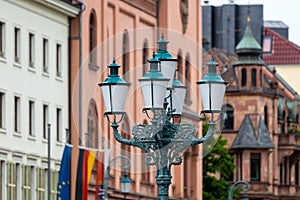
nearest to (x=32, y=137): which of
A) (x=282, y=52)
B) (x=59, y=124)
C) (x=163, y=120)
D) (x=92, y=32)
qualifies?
(x=59, y=124)

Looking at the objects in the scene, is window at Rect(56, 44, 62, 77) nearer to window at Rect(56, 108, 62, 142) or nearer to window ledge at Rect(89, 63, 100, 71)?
window ledge at Rect(89, 63, 100, 71)

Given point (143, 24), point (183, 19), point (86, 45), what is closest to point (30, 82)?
point (86, 45)

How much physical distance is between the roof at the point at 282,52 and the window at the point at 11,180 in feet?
232

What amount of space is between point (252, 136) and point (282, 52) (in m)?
19.1

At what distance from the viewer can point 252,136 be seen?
112m

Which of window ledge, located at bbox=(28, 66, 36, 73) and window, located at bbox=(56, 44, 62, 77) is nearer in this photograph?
window ledge, located at bbox=(28, 66, 36, 73)

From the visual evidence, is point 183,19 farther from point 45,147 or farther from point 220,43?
point 220,43

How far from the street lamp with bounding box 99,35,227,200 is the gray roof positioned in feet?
286

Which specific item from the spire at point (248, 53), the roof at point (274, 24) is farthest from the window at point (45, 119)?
the roof at point (274, 24)

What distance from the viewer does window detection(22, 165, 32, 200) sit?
199ft

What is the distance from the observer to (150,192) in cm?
7838

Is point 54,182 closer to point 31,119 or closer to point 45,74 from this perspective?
point 31,119

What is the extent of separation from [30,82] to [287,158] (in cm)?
5705

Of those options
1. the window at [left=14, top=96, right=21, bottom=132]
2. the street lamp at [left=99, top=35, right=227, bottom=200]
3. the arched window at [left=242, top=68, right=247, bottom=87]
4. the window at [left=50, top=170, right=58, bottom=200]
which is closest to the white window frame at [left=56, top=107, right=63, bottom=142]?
the window at [left=50, top=170, right=58, bottom=200]
